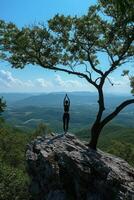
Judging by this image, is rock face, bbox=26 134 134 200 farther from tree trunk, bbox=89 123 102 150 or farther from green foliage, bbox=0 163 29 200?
green foliage, bbox=0 163 29 200

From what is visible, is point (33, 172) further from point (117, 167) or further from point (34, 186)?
point (117, 167)

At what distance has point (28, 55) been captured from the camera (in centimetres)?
3962

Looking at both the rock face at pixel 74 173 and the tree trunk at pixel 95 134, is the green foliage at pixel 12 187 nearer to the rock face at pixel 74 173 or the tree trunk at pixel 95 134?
the rock face at pixel 74 173

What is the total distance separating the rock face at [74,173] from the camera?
31.3 metres

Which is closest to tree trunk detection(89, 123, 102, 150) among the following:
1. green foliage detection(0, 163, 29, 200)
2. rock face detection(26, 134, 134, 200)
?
rock face detection(26, 134, 134, 200)

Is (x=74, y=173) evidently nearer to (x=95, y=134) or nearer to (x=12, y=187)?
(x=95, y=134)

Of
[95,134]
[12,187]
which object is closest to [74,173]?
[95,134]

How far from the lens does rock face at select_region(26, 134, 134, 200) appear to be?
31312mm

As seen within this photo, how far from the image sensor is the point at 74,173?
33344 mm

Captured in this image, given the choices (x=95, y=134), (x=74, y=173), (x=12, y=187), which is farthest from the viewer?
(x=12, y=187)

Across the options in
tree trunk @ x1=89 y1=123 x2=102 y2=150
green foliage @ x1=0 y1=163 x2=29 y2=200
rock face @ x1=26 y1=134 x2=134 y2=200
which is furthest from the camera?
green foliage @ x1=0 y1=163 x2=29 y2=200

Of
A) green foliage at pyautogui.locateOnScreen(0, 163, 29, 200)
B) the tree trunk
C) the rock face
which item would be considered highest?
the tree trunk

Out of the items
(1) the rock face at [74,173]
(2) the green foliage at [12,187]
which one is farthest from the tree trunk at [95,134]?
(2) the green foliage at [12,187]

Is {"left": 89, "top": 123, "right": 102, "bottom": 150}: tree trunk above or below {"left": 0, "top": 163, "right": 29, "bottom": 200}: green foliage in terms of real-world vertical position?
above
